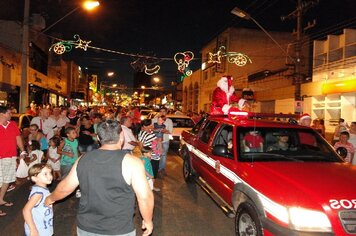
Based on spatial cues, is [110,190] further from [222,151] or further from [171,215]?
[171,215]

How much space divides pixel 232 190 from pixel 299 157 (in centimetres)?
112

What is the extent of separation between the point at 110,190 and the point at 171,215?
4.02 meters

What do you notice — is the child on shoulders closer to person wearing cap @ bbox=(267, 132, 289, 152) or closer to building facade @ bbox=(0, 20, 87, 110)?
→ person wearing cap @ bbox=(267, 132, 289, 152)

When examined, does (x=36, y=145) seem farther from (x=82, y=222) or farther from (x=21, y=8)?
(x=21, y=8)

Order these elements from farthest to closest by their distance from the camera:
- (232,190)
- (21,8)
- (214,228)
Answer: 1. (21,8)
2. (214,228)
3. (232,190)

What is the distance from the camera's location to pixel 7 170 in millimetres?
6809

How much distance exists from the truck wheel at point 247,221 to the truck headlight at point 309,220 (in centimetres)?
60

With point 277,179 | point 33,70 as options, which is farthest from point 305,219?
point 33,70

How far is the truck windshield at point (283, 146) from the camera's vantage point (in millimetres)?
5547

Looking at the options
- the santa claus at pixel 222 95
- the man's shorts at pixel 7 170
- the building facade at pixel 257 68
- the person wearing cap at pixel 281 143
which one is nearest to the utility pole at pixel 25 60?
the man's shorts at pixel 7 170

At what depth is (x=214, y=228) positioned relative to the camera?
6148 mm

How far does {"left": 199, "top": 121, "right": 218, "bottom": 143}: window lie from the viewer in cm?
765

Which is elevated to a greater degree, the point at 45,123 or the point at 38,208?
the point at 45,123

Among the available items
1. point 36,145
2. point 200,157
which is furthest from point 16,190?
point 200,157
